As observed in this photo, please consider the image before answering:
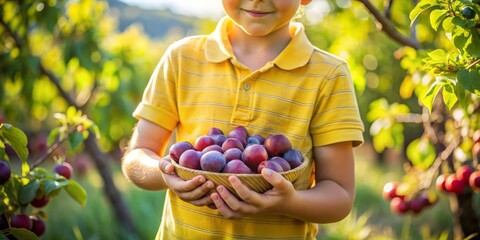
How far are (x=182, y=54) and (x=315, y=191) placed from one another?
Result: 63 centimetres

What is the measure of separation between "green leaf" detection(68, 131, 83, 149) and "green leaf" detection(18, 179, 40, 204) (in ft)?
1.15

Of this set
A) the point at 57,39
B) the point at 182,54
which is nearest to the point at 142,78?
the point at 57,39

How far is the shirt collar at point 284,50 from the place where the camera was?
1920 millimetres

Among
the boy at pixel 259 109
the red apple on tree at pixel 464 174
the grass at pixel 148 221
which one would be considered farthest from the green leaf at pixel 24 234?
the red apple on tree at pixel 464 174

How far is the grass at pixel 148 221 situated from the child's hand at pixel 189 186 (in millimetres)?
2179

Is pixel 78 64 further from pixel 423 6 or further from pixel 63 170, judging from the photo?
pixel 423 6

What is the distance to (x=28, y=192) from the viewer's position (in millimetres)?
2195

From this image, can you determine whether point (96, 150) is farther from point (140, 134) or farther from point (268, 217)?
point (268, 217)

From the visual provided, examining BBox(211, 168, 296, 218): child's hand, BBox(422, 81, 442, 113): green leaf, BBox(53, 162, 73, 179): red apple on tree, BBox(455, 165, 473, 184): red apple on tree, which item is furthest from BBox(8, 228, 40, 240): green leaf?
BBox(455, 165, 473, 184): red apple on tree

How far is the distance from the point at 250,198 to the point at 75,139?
1.29 metres

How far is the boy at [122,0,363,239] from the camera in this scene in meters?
1.84

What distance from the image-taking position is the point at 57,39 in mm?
4164

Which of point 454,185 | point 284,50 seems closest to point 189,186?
point 284,50

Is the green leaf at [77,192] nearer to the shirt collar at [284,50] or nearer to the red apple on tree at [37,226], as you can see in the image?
the red apple on tree at [37,226]
